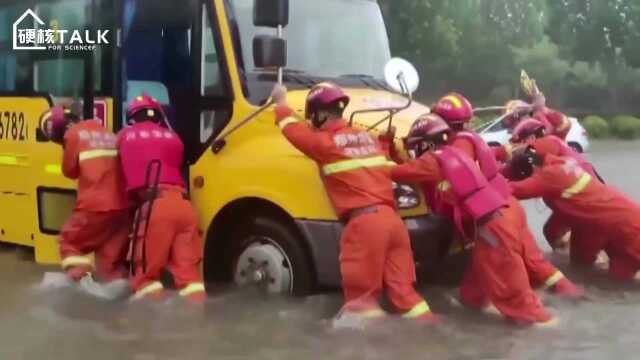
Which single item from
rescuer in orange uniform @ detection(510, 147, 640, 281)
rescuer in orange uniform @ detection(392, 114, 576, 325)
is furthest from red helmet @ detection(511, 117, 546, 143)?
rescuer in orange uniform @ detection(392, 114, 576, 325)

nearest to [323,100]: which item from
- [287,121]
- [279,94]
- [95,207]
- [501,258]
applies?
[287,121]

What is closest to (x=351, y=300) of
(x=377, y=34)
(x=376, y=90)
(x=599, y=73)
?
(x=376, y=90)

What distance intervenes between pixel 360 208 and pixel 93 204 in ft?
7.58

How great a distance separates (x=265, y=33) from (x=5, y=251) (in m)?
4.38

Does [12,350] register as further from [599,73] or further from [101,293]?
[599,73]

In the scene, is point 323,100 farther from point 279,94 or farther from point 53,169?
point 53,169

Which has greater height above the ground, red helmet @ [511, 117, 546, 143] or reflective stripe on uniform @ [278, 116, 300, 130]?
reflective stripe on uniform @ [278, 116, 300, 130]

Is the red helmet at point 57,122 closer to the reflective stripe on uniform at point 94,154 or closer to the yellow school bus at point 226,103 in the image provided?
the yellow school bus at point 226,103

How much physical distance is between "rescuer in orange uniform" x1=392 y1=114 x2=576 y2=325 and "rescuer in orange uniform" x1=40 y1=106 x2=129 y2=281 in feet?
7.84

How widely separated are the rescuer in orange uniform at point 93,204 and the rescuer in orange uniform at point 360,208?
1695mm

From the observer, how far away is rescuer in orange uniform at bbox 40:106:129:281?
774 cm

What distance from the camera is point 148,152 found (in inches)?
295

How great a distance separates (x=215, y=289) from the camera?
25.2 ft

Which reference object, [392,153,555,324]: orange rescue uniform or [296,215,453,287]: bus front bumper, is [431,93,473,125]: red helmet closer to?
[392,153,555,324]: orange rescue uniform
